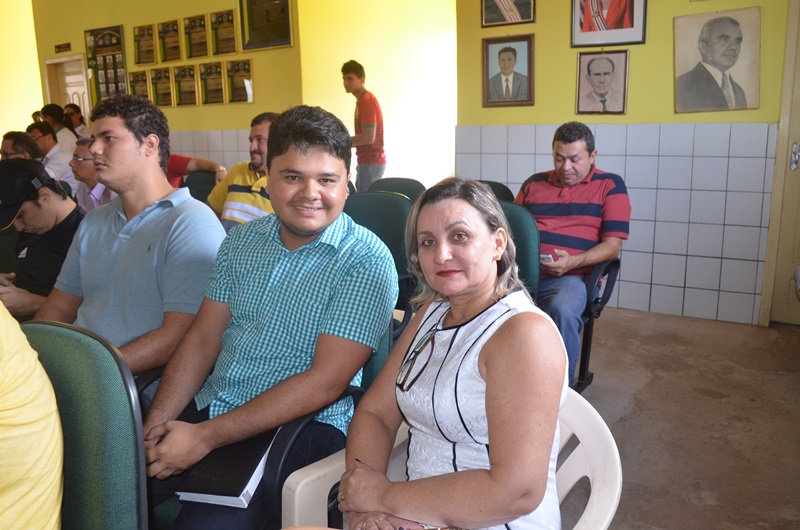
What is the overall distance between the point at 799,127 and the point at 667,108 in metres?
0.70

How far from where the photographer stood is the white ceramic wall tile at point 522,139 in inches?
177

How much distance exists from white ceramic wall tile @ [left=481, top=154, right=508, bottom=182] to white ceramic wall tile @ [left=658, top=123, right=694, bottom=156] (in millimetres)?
1040

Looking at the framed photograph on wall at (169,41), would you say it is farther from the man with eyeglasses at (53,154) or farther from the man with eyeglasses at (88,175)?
the man with eyeglasses at (88,175)

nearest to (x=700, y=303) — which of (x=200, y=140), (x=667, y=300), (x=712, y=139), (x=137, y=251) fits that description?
(x=667, y=300)

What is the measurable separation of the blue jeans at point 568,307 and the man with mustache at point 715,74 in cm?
165

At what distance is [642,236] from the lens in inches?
167

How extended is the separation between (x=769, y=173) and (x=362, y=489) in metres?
3.48

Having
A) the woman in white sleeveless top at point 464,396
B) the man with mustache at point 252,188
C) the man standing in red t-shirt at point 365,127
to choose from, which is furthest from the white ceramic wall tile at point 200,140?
the woman in white sleeveless top at point 464,396

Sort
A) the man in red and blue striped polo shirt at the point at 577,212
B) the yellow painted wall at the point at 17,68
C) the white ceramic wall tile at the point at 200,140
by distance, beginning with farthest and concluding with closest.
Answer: the yellow painted wall at the point at 17,68 → the white ceramic wall tile at the point at 200,140 → the man in red and blue striped polo shirt at the point at 577,212

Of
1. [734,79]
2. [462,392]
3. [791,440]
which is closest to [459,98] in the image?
[734,79]

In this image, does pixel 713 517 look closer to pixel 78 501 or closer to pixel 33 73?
pixel 78 501

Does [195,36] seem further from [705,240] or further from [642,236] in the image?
[705,240]

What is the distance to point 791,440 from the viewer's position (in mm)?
2623

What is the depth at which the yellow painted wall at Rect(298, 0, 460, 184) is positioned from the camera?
5633mm
